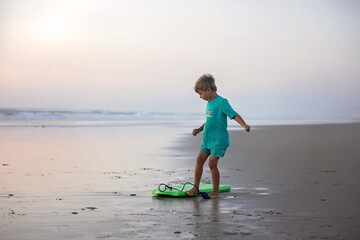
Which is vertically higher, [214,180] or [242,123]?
[242,123]

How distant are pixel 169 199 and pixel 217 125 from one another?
1.18 metres

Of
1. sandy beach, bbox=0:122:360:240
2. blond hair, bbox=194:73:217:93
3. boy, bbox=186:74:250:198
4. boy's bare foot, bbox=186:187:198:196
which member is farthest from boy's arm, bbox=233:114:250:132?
boy's bare foot, bbox=186:187:198:196

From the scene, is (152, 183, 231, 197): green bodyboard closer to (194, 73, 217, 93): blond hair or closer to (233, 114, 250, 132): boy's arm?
(233, 114, 250, 132): boy's arm

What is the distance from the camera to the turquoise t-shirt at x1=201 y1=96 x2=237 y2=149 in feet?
20.0

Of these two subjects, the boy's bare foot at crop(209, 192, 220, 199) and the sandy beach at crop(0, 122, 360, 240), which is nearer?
the sandy beach at crop(0, 122, 360, 240)

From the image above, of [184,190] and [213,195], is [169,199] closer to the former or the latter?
[184,190]

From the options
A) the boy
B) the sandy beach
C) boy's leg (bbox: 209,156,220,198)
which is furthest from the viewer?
the boy

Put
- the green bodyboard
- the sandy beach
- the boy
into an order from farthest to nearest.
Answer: the boy, the green bodyboard, the sandy beach

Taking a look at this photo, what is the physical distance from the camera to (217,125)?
6.15 metres

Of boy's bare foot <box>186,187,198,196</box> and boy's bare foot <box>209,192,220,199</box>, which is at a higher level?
boy's bare foot <box>186,187,198,196</box>

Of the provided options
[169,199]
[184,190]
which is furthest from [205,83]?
[169,199]

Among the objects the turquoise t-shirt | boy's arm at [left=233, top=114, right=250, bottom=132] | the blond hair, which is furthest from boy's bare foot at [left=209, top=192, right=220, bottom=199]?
the blond hair

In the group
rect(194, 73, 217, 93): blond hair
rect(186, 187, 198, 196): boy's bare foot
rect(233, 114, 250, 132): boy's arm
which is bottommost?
rect(186, 187, 198, 196): boy's bare foot

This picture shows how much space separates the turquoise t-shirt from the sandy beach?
65 centimetres
